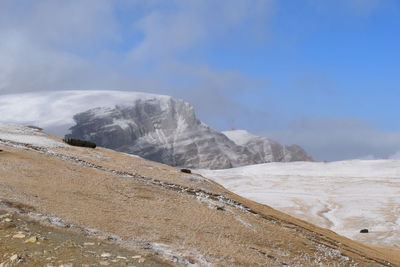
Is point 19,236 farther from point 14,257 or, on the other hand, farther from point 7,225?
point 14,257

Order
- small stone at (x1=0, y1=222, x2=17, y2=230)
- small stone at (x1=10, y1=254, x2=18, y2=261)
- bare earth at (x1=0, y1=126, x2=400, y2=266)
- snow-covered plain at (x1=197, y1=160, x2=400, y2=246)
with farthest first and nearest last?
snow-covered plain at (x1=197, y1=160, x2=400, y2=246)
small stone at (x1=0, y1=222, x2=17, y2=230)
bare earth at (x1=0, y1=126, x2=400, y2=266)
small stone at (x1=10, y1=254, x2=18, y2=261)

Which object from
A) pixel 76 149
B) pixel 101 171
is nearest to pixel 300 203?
pixel 76 149

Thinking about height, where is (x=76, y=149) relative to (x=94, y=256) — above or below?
above

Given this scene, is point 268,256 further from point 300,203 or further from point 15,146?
point 300,203

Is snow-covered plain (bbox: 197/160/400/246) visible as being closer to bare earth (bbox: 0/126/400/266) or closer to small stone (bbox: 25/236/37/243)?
bare earth (bbox: 0/126/400/266)

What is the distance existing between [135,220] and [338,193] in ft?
258

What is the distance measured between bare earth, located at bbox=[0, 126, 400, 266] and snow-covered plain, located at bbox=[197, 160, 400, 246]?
102ft

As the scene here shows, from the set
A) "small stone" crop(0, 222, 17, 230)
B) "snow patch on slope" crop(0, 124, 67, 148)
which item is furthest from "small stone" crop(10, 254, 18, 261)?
"snow patch on slope" crop(0, 124, 67, 148)

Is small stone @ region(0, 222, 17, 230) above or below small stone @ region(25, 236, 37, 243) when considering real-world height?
above

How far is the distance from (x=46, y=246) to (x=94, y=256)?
170 centimetres

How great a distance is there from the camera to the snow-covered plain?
6488 cm

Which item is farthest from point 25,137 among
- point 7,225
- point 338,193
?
point 338,193

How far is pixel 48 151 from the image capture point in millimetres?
34531

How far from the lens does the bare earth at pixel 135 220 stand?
17.8m
